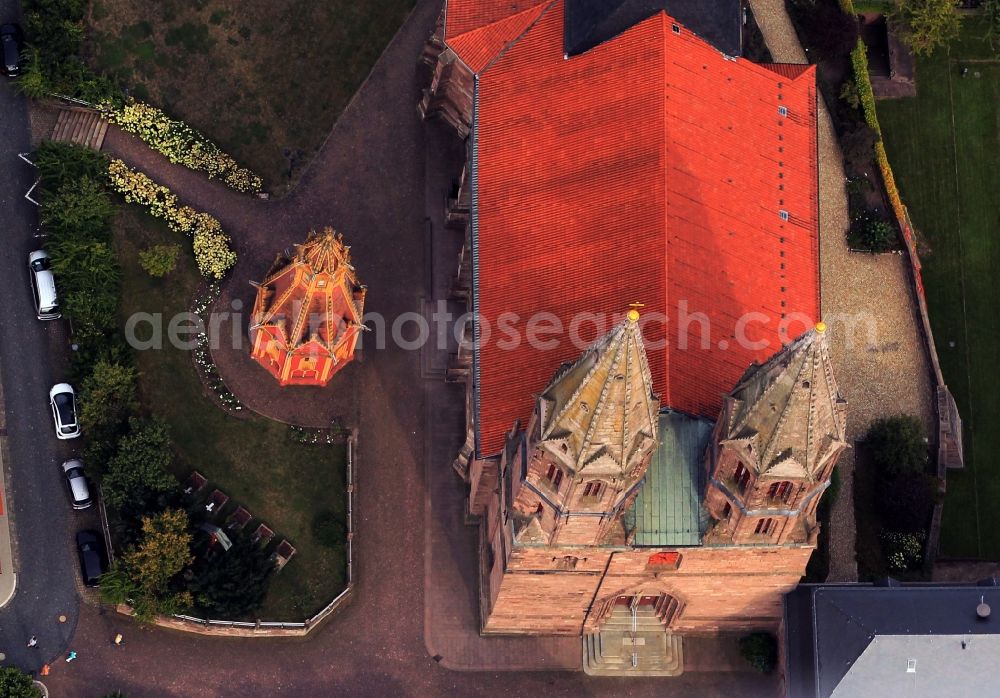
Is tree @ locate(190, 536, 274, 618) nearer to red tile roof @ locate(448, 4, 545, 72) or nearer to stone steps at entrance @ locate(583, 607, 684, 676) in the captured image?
stone steps at entrance @ locate(583, 607, 684, 676)

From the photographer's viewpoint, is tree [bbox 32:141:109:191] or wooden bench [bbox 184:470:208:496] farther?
tree [bbox 32:141:109:191]

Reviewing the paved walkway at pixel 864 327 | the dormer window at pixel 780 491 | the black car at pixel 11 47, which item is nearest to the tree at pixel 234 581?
the dormer window at pixel 780 491

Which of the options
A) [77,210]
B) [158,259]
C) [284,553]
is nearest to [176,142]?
[77,210]

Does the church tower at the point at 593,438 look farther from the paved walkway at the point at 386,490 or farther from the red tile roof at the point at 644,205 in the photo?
the paved walkway at the point at 386,490

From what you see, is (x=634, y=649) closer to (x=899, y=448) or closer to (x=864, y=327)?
(x=899, y=448)

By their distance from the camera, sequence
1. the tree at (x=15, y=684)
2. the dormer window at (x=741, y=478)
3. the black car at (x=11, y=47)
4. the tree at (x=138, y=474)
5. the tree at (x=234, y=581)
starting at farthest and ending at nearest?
the black car at (x=11, y=47)
the tree at (x=138, y=474)
the tree at (x=234, y=581)
the tree at (x=15, y=684)
the dormer window at (x=741, y=478)

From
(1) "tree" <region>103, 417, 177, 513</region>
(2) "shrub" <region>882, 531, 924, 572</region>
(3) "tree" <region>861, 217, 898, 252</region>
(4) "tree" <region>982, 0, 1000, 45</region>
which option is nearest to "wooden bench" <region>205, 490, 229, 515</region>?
(1) "tree" <region>103, 417, 177, 513</region>
